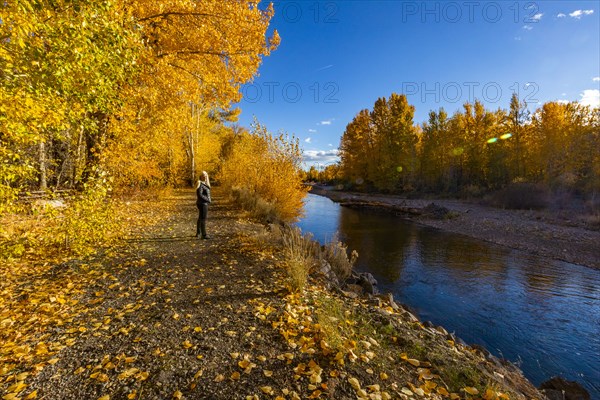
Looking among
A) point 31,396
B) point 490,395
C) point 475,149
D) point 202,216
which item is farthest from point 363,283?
point 475,149

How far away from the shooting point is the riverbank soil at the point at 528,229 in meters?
12.2

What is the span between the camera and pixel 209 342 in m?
3.50

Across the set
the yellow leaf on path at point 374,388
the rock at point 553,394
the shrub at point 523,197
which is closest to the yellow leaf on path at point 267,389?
the yellow leaf on path at point 374,388

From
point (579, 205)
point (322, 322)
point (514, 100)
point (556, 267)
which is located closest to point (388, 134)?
point (514, 100)

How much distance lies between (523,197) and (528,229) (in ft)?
30.5

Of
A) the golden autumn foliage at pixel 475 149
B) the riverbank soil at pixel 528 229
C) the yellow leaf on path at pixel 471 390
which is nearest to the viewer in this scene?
the yellow leaf on path at pixel 471 390

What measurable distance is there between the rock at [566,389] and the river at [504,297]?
382 mm

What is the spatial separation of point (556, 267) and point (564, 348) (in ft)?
21.3

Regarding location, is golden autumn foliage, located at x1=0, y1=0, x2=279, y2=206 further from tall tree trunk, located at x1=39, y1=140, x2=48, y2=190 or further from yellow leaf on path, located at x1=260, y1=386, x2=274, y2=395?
yellow leaf on path, located at x1=260, y1=386, x2=274, y2=395

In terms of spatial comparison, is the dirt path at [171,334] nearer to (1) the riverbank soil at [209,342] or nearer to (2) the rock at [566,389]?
(1) the riverbank soil at [209,342]

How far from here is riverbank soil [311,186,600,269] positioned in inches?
482

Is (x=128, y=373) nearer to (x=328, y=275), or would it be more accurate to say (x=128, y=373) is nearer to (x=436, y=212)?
(x=328, y=275)

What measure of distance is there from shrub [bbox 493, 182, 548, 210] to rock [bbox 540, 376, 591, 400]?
2273 centimetres

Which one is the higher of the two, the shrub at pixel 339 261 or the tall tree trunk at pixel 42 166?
the tall tree trunk at pixel 42 166
